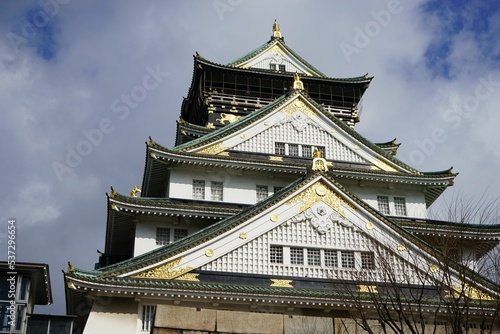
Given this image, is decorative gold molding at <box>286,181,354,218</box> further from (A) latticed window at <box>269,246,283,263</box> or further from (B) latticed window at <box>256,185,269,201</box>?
(B) latticed window at <box>256,185,269,201</box>

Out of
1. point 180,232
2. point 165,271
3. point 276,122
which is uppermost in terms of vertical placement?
point 276,122

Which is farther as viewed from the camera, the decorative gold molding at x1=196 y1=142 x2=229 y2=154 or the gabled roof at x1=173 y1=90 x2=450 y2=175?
the gabled roof at x1=173 y1=90 x2=450 y2=175

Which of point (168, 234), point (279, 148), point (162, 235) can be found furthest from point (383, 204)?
point (162, 235)

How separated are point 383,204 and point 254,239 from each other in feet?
32.0

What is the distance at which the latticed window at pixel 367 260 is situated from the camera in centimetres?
2525

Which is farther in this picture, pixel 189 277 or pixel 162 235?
pixel 162 235

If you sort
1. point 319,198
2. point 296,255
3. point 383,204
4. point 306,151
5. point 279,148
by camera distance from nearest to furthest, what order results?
point 296,255, point 319,198, point 383,204, point 279,148, point 306,151

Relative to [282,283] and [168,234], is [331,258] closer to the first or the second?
[282,283]

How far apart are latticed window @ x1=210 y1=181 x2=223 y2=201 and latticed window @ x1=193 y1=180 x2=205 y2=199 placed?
440 millimetres

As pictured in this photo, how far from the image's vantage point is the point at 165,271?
23.6m

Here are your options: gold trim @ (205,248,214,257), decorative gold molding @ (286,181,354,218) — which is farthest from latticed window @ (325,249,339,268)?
gold trim @ (205,248,214,257)

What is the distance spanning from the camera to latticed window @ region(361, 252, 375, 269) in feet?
82.8

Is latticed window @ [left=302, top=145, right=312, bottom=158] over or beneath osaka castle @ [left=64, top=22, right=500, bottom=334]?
over

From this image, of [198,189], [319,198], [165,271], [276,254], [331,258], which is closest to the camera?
[165,271]
